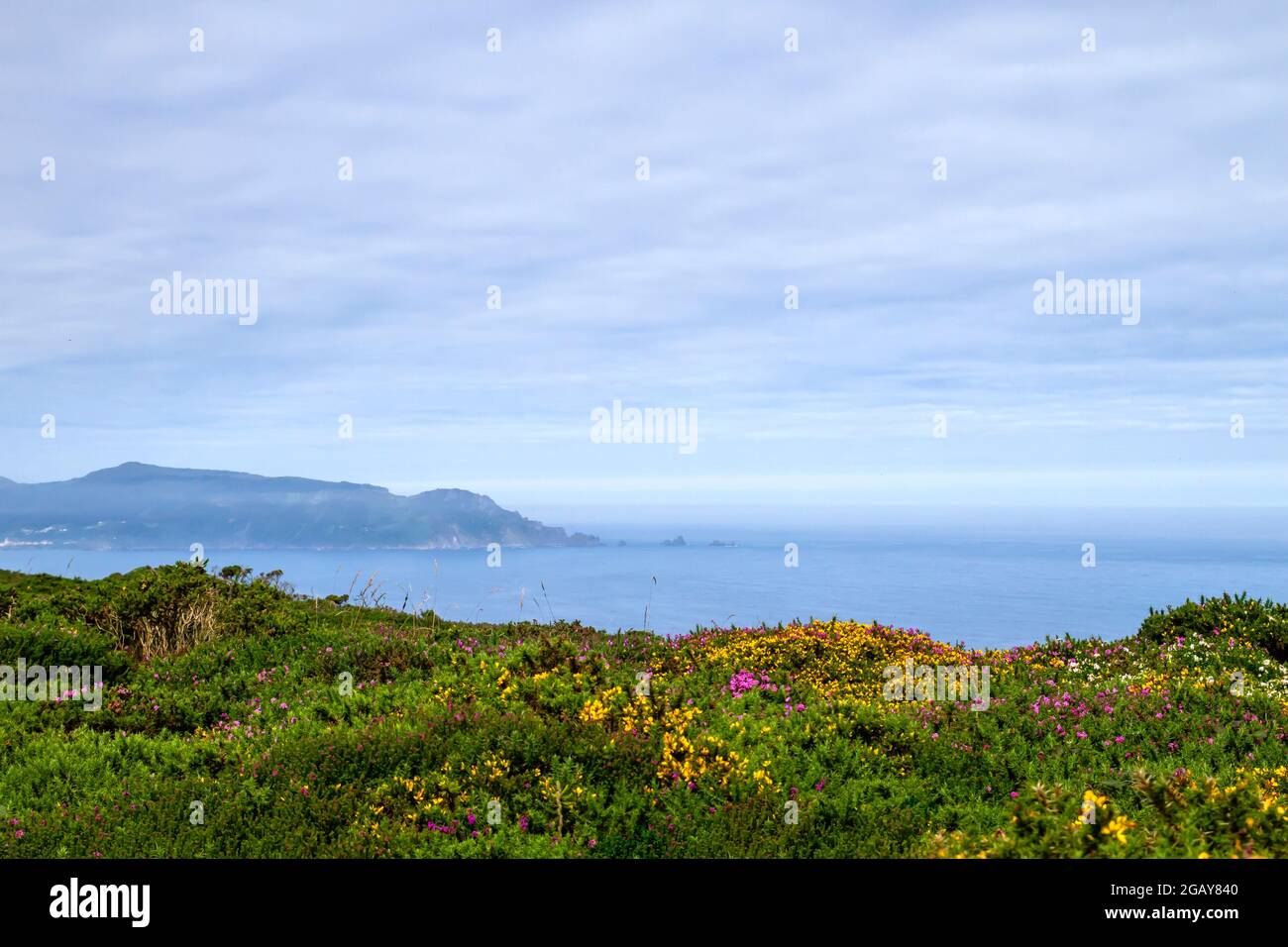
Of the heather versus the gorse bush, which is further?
the gorse bush

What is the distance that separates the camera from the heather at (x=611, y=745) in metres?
7.70

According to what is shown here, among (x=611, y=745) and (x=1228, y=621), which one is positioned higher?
(x=1228, y=621)

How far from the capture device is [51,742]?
10664 millimetres

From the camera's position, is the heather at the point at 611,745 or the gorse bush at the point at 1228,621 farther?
the gorse bush at the point at 1228,621

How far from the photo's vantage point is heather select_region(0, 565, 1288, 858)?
303 inches

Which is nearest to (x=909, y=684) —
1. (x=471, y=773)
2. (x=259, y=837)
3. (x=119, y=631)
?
(x=471, y=773)

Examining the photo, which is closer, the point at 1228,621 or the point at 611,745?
the point at 611,745

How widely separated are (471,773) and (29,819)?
4.07 meters

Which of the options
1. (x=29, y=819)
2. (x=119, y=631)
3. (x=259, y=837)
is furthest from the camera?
(x=119, y=631)

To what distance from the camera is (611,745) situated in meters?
9.16
